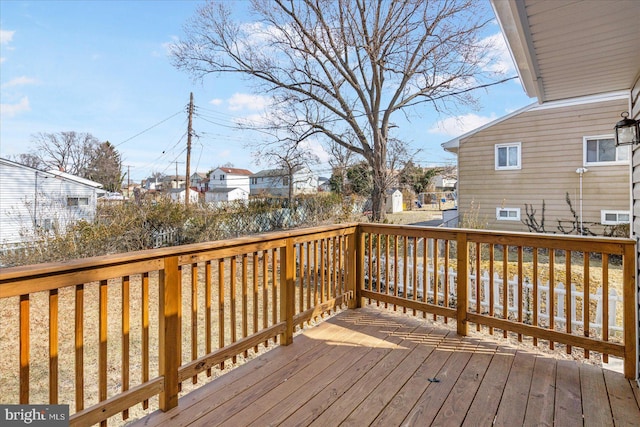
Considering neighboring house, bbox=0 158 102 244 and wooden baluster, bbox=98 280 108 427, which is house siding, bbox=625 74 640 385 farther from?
neighboring house, bbox=0 158 102 244

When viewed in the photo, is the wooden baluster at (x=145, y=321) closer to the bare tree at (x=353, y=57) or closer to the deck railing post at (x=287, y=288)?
the deck railing post at (x=287, y=288)

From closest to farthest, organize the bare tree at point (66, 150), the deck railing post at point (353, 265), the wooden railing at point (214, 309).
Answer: the wooden railing at point (214, 309)
the deck railing post at point (353, 265)
the bare tree at point (66, 150)

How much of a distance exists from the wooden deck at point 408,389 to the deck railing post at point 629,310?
0.40 ft

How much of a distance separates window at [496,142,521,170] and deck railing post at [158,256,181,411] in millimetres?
9746

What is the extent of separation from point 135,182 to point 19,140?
30.9ft

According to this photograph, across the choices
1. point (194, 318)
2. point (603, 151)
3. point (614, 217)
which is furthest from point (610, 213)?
point (194, 318)

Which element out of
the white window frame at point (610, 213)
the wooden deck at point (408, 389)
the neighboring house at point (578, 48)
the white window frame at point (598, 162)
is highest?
the white window frame at point (598, 162)

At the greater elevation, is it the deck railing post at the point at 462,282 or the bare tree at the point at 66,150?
the bare tree at the point at 66,150

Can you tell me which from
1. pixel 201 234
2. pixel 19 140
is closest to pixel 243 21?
pixel 201 234

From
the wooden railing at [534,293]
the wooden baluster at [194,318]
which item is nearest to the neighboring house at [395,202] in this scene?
the wooden railing at [534,293]

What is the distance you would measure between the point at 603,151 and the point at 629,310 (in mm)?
7819

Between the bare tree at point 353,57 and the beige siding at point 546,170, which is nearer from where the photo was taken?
the bare tree at point 353,57

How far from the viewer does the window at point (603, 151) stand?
25.6 feet

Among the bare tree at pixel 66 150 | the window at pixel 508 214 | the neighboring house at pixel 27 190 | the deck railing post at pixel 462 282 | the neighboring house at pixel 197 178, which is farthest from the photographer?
the neighboring house at pixel 197 178
